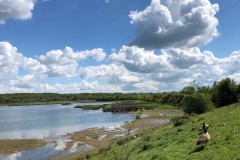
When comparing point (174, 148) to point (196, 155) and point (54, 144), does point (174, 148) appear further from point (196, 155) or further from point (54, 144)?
point (54, 144)

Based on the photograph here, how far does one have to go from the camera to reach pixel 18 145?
5903 centimetres

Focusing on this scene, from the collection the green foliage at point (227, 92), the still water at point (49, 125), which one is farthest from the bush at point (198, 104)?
the still water at point (49, 125)

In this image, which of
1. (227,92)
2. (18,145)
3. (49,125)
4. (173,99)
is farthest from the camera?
(173,99)

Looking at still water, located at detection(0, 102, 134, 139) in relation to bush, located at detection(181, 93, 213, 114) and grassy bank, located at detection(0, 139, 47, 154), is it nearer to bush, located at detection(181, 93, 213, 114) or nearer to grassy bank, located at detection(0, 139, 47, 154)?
grassy bank, located at detection(0, 139, 47, 154)

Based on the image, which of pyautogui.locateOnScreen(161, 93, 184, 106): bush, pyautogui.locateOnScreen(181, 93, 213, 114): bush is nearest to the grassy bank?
pyautogui.locateOnScreen(181, 93, 213, 114): bush

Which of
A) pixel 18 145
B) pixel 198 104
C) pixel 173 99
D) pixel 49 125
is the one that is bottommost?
pixel 18 145

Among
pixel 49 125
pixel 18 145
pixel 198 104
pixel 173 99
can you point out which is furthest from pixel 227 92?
pixel 173 99

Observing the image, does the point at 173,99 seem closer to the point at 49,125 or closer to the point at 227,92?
the point at 49,125

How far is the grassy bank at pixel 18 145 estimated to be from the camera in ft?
180

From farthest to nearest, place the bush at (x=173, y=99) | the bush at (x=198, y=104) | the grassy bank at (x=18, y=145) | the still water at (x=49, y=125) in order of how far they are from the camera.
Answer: the bush at (x=173, y=99), the still water at (x=49, y=125), the bush at (x=198, y=104), the grassy bank at (x=18, y=145)

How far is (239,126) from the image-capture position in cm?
2314

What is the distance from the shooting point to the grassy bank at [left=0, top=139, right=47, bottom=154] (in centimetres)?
5472

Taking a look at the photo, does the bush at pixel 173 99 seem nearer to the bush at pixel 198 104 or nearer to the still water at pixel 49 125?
the still water at pixel 49 125

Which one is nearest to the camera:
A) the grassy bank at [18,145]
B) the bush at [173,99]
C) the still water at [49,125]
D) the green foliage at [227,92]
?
the grassy bank at [18,145]
